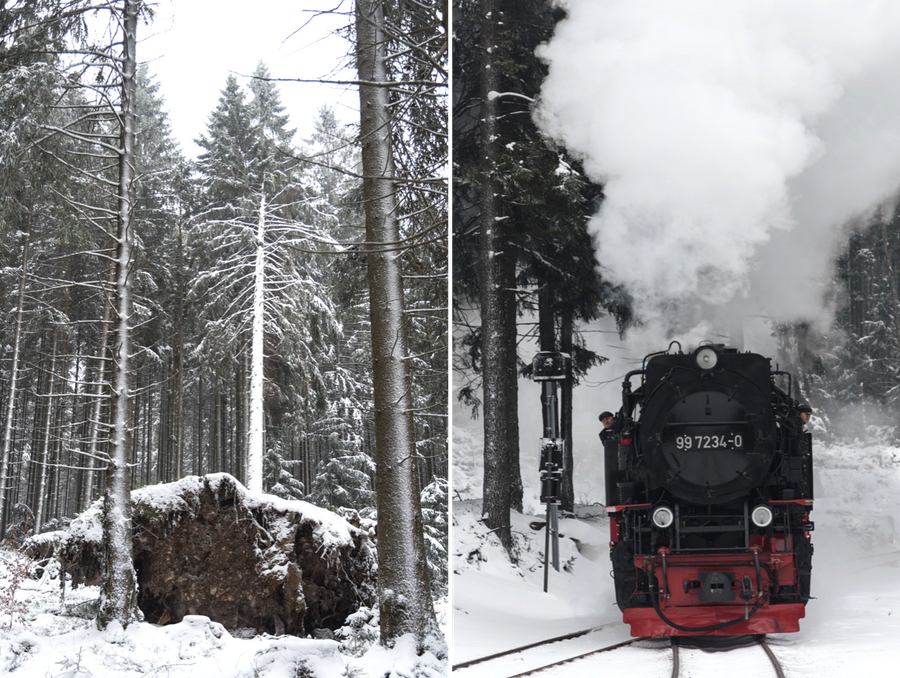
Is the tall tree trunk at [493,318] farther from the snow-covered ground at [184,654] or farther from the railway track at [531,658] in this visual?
the snow-covered ground at [184,654]

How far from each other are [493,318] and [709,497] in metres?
1.48

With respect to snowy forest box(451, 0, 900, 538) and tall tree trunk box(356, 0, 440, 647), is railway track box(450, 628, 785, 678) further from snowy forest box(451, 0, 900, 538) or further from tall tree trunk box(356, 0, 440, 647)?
tall tree trunk box(356, 0, 440, 647)

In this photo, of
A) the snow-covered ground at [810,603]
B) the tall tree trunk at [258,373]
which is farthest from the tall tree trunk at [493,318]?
the tall tree trunk at [258,373]

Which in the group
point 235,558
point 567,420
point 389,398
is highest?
point 389,398

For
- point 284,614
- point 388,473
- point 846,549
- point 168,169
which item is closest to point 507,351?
point 846,549

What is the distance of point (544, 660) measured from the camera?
9.67 ft

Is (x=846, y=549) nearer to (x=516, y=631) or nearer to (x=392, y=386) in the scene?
(x=516, y=631)

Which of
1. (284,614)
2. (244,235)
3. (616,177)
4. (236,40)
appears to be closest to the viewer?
(616,177)

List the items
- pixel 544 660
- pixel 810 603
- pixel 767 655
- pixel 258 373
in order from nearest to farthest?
pixel 767 655 < pixel 810 603 < pixel 544 660 < pixel 258 373

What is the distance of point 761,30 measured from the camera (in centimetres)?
271

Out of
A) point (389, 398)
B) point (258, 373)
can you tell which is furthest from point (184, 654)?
point (258, 373)

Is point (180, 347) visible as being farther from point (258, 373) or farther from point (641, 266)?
Result: point (641, 266)

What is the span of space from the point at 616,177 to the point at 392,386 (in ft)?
9.29

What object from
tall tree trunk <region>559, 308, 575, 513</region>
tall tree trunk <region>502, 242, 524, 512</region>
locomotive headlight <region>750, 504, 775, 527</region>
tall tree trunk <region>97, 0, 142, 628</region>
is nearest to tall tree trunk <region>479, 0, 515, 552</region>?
tall tree trunk <region>502, 242, 524, 512</region>
